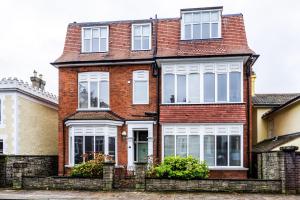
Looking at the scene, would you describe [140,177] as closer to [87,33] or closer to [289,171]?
[289,171]

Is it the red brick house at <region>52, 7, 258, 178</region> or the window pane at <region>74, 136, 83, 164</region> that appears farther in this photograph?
the window pane at <region>74, 136, 83, 164</region>

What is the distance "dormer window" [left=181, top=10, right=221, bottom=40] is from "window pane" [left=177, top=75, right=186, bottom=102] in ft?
8.97

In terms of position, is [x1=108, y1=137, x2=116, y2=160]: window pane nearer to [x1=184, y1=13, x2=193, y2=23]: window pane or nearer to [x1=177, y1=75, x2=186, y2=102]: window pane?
[x1=177, y1=75, x2=186, y2=102]: window pane

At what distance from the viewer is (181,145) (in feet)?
70.5

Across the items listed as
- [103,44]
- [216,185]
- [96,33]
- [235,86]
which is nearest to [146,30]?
[103,44]

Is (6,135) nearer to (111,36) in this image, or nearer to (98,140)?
(98,140)

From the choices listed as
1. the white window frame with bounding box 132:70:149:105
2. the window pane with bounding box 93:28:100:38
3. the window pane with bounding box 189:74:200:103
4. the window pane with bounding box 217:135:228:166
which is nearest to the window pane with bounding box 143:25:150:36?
the white window frame with bounding box 132:70:149:105

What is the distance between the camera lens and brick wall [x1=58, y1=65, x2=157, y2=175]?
74.0ft

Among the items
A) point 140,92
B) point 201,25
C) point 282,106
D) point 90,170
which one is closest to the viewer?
point 90,170

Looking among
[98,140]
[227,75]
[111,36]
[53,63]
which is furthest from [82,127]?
[227,75]

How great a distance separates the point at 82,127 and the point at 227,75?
8.85 meters

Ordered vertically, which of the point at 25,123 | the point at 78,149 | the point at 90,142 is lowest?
the point at 78,149

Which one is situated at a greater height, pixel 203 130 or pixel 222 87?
pixel 222 87

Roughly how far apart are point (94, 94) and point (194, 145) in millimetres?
6824
